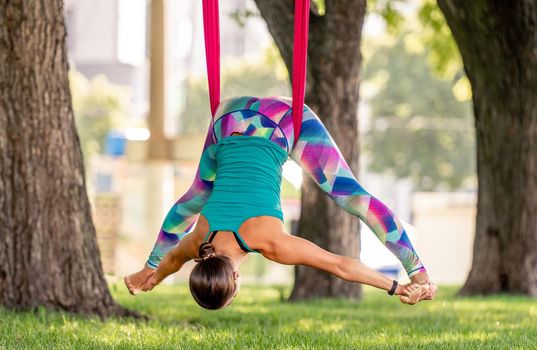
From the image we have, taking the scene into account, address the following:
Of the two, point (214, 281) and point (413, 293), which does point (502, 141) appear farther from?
point (214, 281)

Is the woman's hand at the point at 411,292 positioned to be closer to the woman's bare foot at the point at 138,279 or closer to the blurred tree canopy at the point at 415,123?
the woman's bare foot at the point at 138,279

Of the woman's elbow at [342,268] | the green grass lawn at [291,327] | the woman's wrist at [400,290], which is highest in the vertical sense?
the woman's elbow at [342,268]

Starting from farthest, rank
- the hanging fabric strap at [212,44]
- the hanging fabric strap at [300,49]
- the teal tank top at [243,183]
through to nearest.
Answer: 1. the hanging fabric strap at [212,44]
2. the hanging fabric strap at [300,49]
3. the teal tank top at [243,183]

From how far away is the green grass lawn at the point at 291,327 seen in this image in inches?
251

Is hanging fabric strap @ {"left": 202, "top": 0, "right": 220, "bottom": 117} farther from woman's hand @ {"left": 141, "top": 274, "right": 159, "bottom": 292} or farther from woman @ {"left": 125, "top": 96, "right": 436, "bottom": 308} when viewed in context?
woman's hand @ {"left": 141, "top": 274, "right": 159, "bottom": 292}

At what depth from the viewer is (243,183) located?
Result: 5867 mm

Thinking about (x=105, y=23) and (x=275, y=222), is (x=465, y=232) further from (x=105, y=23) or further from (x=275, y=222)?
(x=105, y=23)

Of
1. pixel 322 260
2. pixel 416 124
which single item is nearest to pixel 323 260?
pixel 322 260

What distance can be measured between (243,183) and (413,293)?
106 centimetres

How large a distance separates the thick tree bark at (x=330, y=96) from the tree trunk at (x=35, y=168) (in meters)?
2.96

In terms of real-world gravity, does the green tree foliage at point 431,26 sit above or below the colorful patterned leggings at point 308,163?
above

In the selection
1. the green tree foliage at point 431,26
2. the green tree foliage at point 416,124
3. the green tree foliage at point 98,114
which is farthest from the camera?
the green tree foliage at point 98,114

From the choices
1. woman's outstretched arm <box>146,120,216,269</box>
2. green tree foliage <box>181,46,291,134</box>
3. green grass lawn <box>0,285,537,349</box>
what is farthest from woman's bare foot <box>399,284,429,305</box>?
green tree foliage <box>181,46,291,134</box>

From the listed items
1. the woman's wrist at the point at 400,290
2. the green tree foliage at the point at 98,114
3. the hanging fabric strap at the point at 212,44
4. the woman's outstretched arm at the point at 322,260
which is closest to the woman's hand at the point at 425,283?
the woman's wrist at the point at 400,290
